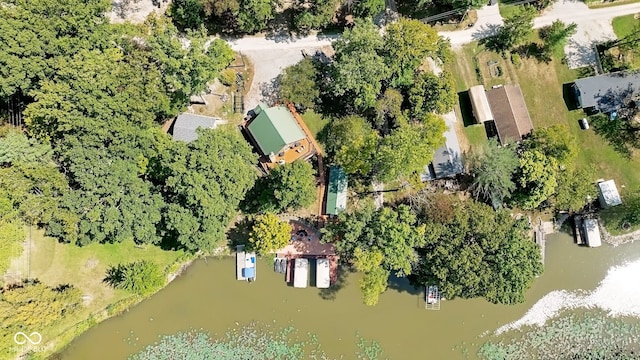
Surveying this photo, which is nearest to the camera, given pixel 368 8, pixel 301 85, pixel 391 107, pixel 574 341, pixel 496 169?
pixel 496 169

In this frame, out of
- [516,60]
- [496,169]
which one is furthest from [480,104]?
[496,169]

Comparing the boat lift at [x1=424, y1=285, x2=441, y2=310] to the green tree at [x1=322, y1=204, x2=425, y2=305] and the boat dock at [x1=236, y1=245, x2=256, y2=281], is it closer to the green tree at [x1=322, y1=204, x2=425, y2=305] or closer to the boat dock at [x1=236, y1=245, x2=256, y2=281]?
the green tree at [x1=322, y1=204, x2=425, y2=305]

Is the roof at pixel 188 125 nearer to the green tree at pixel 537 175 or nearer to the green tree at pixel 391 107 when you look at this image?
the green tree at pixel 391 107

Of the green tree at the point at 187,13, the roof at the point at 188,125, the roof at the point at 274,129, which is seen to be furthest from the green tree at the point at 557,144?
the green tree at the point at 187,13

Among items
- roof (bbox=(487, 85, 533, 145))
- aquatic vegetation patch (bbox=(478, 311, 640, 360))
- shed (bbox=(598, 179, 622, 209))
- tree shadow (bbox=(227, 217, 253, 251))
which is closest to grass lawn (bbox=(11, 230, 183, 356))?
tree shadow (bbox=(227, 217, 253, 251))

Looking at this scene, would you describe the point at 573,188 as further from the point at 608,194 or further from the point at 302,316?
the point at 302,316

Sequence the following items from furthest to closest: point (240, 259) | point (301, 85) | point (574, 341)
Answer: point (574, 341)
point (240, 259)
point (301, 85)

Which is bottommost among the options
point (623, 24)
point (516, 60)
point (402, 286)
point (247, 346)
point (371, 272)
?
point (247, 346)
